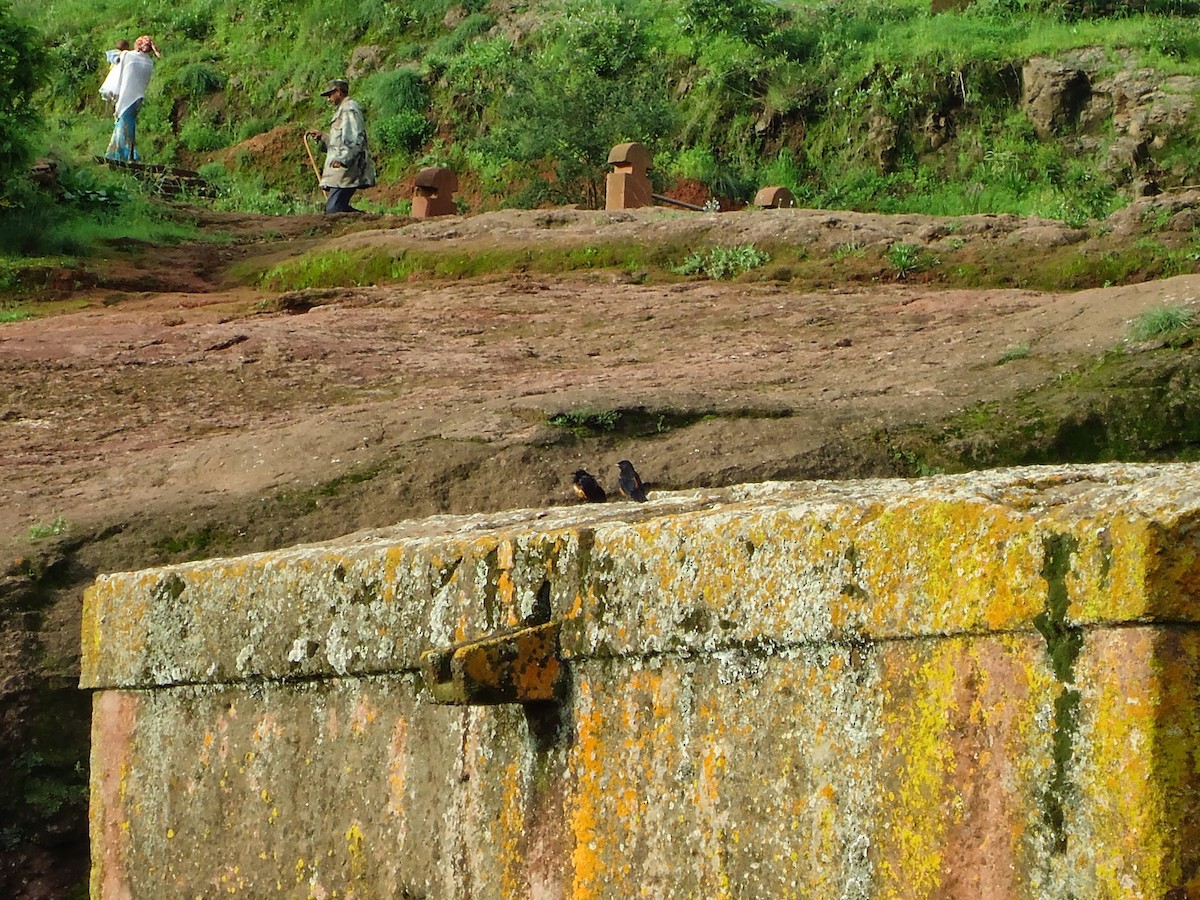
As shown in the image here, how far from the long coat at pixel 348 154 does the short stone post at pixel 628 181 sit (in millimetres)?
2871

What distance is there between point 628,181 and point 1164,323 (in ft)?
29.5

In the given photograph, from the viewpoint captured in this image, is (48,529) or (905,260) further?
(905,260)

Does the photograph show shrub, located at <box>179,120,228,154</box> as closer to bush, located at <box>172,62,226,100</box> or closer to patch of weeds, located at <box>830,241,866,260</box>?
bush, located at <box>172,62,226,100</box>

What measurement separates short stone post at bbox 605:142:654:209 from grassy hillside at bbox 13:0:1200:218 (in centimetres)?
418

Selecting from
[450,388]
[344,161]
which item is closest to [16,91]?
[344,161]

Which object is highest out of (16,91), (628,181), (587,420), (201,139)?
(201,139)

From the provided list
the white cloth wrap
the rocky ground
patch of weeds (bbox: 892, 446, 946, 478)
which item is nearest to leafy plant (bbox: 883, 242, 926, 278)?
the rocky ground

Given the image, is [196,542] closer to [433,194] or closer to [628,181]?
[628,181]

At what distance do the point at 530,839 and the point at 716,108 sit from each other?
20.6 metres

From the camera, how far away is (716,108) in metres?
22.4

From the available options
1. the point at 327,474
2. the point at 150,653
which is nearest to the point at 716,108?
the point at 327,474

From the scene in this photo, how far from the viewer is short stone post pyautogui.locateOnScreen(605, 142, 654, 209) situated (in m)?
15.4

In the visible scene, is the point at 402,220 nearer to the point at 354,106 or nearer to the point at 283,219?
the point at 283,219

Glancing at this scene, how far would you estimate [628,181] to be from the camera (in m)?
15.4
